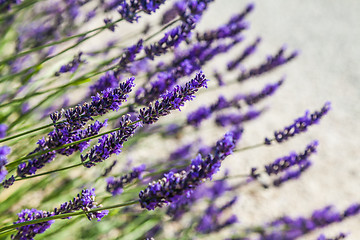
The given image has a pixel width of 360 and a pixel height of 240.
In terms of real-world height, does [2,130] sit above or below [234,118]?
below

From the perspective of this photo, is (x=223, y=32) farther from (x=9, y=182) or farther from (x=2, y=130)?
(x=9, y=182)

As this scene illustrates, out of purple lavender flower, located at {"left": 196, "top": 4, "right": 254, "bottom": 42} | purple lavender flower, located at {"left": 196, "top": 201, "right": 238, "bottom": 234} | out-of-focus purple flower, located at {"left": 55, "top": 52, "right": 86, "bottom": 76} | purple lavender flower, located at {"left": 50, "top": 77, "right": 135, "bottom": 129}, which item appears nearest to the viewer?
purple lavender flower, located at {"left": 50, "top": 77, "right": 135, "bottom": 129}

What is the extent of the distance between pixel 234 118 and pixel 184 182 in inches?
77.9

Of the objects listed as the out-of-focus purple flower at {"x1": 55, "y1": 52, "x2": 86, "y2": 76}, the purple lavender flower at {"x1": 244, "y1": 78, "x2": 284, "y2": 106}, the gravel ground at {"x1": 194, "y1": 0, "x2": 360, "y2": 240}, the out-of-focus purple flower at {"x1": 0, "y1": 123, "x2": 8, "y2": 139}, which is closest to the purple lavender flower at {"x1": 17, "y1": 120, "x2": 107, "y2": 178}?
the out-of-focus purple flower at {"x1": 0, "y1": 123, "x2": 8, "y2": 139}

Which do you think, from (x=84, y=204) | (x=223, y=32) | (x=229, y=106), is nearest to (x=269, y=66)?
(x=229, y=106)

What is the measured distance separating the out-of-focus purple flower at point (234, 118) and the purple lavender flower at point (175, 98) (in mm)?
1738

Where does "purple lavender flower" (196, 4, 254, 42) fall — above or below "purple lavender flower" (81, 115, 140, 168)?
above

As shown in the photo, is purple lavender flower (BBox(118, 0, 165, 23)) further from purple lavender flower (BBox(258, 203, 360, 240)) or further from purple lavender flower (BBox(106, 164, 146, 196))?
purple lavender flower (BBox(258, 203, 360, 240))

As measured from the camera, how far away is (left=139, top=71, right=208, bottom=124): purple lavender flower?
111 cm

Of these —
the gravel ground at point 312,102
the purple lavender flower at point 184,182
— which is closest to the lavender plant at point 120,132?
the purple lavender flower at point 184,182

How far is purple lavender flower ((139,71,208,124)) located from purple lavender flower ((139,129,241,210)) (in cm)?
21

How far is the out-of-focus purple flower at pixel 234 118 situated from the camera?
288 cm

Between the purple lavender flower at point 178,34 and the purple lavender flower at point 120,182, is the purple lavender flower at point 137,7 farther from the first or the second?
the purple lavender flower at point 120,182

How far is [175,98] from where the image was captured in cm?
113
